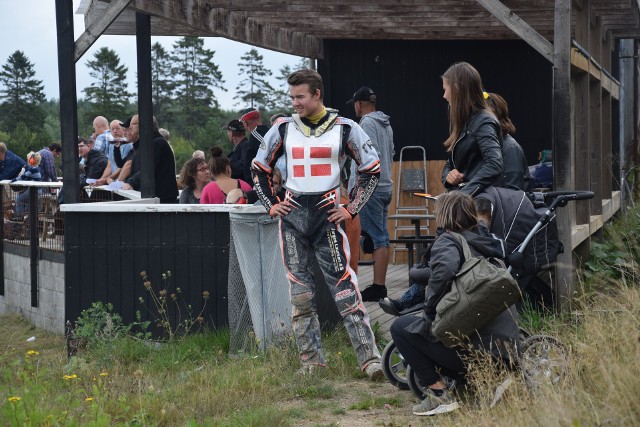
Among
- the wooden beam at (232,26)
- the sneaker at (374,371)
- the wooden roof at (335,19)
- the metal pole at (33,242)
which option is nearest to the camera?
the sneaker at (374,371)

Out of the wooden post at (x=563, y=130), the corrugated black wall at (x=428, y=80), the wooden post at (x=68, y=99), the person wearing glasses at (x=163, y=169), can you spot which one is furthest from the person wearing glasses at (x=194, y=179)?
the corrugated black wall at (x=428, y=80)

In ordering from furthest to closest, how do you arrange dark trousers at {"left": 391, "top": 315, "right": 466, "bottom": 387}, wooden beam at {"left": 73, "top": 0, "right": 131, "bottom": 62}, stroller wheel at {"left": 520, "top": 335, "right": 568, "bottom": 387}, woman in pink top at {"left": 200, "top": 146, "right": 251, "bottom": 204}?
1. woman in pink top at {"left": 200, "top": 146, "right": 251, "bottom": 204}
2. wooden beam at {"left": 73, "top": 0, "right": 131, "bottom": 62}
3. dark trousers at {"left": 391, "top": 315, "right": 466, "bottom": 387}
4. stroller wheel at {"left": 520, "top": 335, "right": 568, "bottom": 387}

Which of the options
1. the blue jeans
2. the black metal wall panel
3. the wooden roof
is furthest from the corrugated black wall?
the black metal wall panel

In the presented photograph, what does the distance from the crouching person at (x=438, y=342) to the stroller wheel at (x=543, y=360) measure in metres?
0.16

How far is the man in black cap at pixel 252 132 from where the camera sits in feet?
34.0

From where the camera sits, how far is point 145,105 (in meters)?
11.5

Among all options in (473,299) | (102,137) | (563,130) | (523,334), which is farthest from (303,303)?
(102,137)

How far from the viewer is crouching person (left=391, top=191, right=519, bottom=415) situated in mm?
6078

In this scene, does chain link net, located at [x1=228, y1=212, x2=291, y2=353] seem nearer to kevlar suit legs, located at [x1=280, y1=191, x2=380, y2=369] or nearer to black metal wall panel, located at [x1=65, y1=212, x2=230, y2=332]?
kevlar suit legs, located at [x1=280, y1=191, x2=380, y2=369]

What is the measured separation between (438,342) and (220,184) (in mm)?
4446

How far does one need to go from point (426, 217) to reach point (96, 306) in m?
3.73

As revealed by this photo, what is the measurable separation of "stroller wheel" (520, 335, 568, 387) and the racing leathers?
56.3 inches

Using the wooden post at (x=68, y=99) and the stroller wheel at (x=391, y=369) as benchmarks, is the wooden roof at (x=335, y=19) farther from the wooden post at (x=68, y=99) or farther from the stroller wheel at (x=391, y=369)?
the stroller wheel at (x=391, y=369)

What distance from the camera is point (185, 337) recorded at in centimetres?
907
